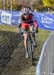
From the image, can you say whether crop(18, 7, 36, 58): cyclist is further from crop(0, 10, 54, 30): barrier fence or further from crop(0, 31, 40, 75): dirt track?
crop(0, 10, 54, 30): barrier fence

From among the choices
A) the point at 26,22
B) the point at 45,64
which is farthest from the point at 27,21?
the point at 45,64

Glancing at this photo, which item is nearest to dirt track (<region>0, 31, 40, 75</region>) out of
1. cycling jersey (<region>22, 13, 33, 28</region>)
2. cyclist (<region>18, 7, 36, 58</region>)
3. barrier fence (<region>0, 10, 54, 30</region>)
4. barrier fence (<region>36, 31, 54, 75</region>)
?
cyclist (<region>18, 7, 36, 58</region>)

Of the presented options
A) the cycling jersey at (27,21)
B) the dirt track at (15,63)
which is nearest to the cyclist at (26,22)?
the cycling jersey at (27,21)

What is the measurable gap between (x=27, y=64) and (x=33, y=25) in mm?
1215

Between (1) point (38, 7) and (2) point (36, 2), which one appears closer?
(1) point (38, 7)

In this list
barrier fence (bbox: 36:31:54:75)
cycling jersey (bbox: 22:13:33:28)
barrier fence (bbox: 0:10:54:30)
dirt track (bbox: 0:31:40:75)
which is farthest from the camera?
barrier fence (bbox: 0:10:54:30)

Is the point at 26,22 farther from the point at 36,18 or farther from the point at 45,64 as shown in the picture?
the point at 36,18

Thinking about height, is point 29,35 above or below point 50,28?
above

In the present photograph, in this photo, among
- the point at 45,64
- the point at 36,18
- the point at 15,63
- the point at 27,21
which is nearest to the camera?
the point at 45,64

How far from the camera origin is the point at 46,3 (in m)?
69.5

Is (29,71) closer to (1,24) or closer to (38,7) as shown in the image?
(1,24)

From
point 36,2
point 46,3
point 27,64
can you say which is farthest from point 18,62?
point 36,2

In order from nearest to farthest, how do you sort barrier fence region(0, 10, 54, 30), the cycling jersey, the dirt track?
the dirt track
the cycling jersey
barrier fence region(0, 10, 54, 30)

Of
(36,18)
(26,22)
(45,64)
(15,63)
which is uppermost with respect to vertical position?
(45,64)
